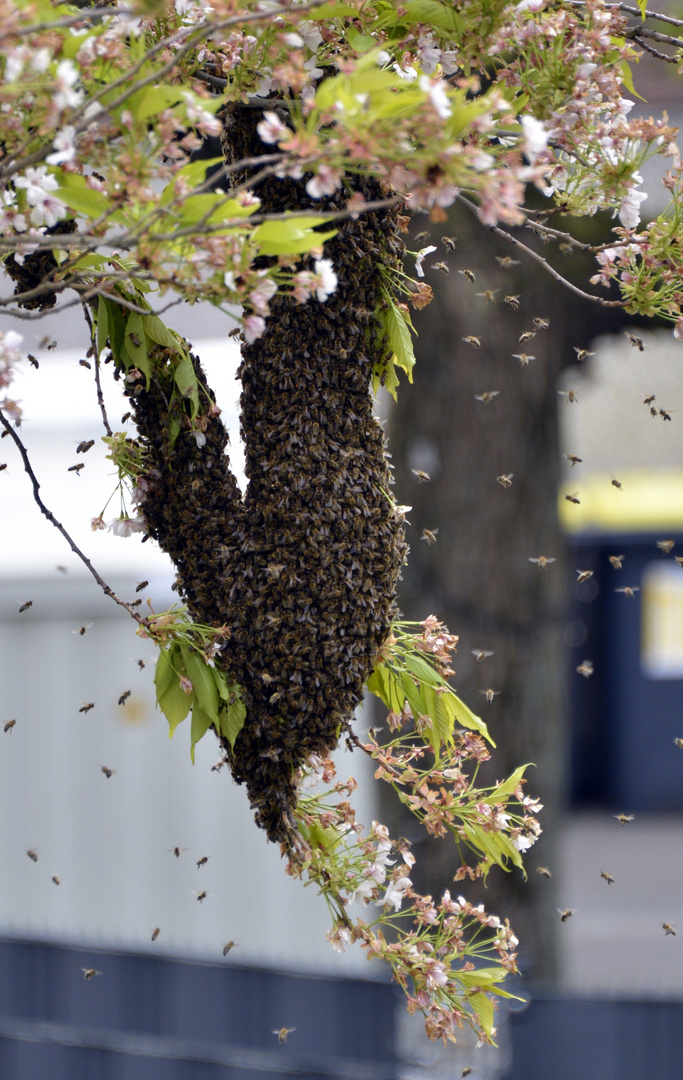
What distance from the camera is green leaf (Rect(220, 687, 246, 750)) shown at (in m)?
1.57

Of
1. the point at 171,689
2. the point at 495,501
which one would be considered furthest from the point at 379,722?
the point at 171,689

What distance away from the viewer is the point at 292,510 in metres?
1.60

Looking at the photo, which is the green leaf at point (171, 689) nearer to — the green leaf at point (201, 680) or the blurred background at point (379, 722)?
the green leaf at point (201, 680)

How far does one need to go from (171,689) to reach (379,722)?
2.53 metres

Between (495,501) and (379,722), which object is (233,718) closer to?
(495,501)

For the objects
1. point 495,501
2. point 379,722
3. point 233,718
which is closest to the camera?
point 233,718

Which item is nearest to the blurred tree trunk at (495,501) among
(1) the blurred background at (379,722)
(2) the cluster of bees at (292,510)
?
(1) the blurred background at (379,722)

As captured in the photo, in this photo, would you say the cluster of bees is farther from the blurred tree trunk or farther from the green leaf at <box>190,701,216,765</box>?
the blurred tree trunk

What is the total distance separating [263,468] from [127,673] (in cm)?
564

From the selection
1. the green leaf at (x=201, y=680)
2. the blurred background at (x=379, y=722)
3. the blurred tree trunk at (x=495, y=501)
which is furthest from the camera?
the blurred tree trunk at (x=495, y=501)

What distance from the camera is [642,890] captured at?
10484mm

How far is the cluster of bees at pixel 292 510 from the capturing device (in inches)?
62.4

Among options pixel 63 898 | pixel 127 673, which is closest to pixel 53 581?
pixel 127 673

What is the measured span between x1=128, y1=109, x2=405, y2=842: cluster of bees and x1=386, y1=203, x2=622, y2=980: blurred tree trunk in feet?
7.09
